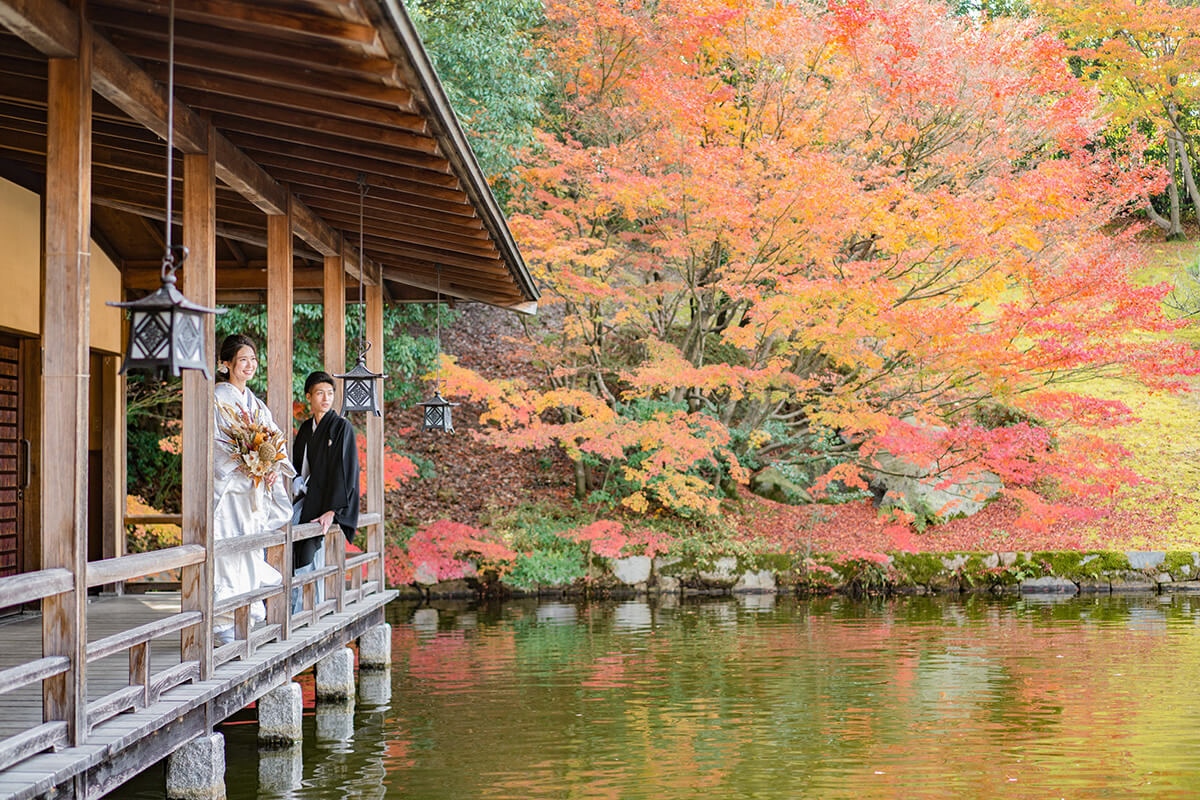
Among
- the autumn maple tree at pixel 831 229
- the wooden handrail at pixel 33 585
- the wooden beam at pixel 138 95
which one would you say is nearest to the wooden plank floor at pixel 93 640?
the wooden handrail at pixel 33 585

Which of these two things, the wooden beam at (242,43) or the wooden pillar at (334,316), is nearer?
the wooden beam at (242,43)

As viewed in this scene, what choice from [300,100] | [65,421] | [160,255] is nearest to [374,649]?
[160,255]

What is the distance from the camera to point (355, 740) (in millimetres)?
6980

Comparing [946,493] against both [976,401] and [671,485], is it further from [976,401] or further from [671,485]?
[671,485]

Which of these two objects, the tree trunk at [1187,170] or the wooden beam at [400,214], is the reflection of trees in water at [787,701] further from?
the tree trunk at [1187,170]

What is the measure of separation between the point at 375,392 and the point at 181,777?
11.4ft

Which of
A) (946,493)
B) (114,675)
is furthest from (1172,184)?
(114,675)

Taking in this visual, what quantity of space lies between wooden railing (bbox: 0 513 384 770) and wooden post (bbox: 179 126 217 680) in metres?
0.06

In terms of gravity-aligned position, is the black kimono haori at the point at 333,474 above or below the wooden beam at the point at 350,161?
below

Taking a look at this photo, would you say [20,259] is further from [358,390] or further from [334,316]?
[358,390]

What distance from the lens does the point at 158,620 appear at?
4.53m

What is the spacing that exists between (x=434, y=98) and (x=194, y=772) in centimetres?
310

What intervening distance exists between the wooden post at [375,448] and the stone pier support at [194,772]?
160 inches

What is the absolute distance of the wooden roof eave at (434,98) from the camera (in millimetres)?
3910
